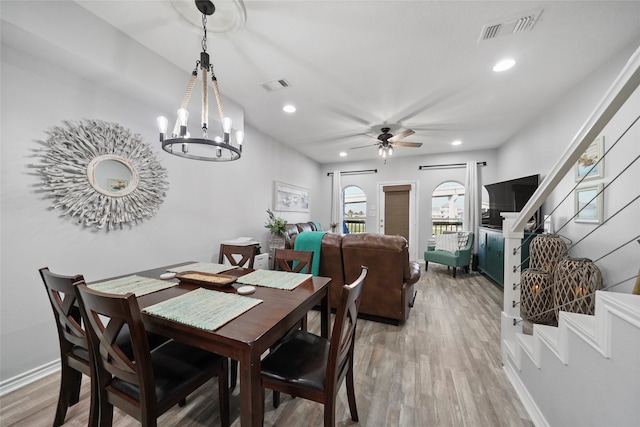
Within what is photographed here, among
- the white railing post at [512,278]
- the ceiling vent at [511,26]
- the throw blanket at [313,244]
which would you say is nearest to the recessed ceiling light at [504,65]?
the ceiling vent at [511,26]

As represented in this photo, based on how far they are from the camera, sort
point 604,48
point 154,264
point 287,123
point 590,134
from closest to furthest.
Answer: point 590,134
point 604,48
point 154,264
point 287,123

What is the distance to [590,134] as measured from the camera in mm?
1190

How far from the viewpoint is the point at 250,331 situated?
958 millimetres

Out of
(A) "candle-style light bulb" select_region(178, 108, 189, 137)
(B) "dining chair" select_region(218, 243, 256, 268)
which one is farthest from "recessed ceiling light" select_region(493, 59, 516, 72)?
(B) "dining chair" select_region(218, 243, 256, 268)

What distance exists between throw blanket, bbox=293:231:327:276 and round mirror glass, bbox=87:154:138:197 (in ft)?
5.90

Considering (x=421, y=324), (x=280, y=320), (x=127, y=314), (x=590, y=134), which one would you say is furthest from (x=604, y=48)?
(x=127, y=314)

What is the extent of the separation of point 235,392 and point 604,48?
166 inches

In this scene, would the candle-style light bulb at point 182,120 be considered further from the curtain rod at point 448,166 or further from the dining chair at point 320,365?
the curtain rod at point 448,166

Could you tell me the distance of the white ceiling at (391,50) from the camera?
68.4 inches

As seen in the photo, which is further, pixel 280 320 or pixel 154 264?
pixel 154 264

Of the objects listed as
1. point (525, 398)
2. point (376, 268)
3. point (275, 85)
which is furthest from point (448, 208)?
point (275, 85)

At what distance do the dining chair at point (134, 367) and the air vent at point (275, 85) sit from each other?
8.37 ft

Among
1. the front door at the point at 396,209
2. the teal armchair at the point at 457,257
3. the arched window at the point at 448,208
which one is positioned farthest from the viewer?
the arched window at the point at 448,208

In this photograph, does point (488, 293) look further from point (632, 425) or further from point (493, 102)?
point (632, 425)
